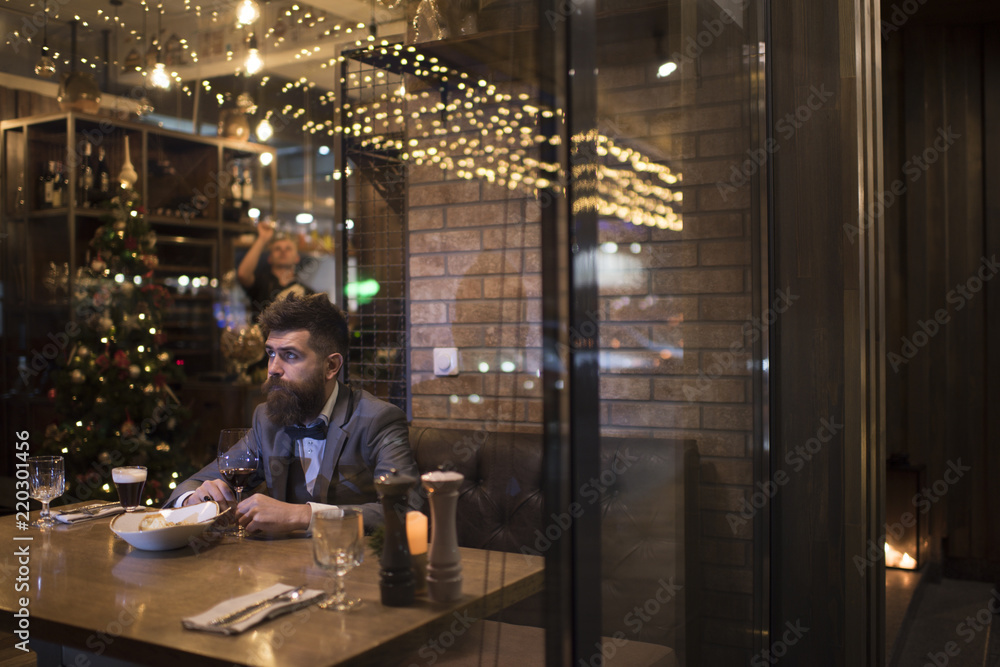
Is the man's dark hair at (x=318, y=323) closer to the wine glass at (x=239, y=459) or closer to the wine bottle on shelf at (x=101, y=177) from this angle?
→ the wine glass at (x=239, y=459)

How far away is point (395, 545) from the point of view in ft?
2.57

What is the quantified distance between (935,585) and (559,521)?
3661 millimetres

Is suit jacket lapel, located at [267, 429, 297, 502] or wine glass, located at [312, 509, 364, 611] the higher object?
suit jacket lapel, located at [267, 429, 297, 502]

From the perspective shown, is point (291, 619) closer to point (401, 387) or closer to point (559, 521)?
point (401, 387)

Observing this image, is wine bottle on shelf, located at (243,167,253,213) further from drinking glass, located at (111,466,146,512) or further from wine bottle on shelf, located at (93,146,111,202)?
drinking glass, located at (111,466,146,512)

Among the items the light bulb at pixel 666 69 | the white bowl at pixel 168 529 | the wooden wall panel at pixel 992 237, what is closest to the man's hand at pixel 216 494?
the white bowl at pixel 168 529

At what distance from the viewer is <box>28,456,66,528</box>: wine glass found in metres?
1.05

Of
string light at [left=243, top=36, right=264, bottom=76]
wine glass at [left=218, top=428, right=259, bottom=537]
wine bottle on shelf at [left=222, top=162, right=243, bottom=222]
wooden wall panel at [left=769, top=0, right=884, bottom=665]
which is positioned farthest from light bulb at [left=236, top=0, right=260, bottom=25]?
→ wine bottle on shelf at [left=222, top=162, right=243, bottom=222]

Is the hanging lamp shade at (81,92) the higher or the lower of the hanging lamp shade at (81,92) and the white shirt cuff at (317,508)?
the higher

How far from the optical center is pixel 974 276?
3.92 metres

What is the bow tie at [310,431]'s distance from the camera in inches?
30.2

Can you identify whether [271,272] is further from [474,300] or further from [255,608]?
[255,608]

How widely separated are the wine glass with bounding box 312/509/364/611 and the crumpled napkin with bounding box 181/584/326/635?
16 mm

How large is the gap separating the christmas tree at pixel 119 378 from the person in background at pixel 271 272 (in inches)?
8.1
